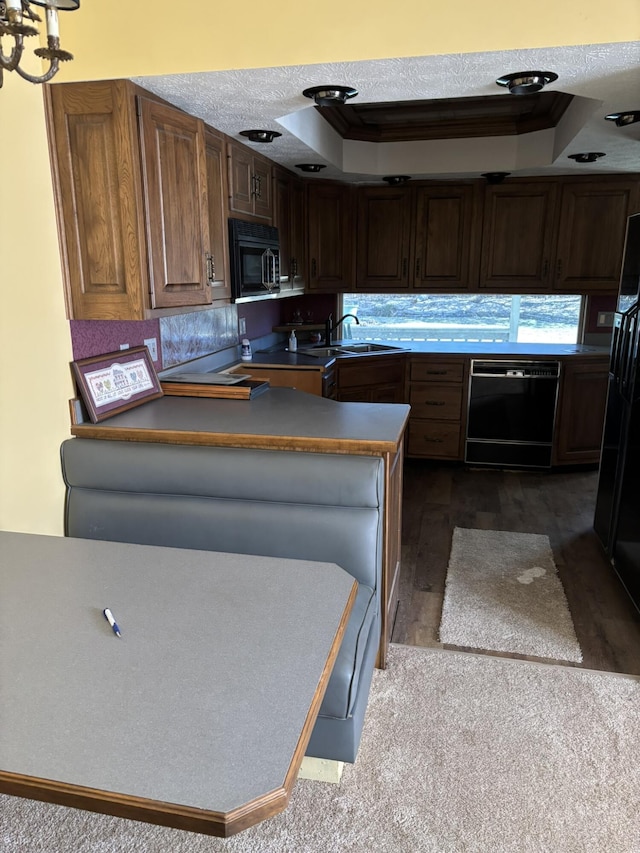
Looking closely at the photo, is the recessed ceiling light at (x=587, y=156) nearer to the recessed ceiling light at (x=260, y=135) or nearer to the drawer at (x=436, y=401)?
the drawer at (x=436, y=401)

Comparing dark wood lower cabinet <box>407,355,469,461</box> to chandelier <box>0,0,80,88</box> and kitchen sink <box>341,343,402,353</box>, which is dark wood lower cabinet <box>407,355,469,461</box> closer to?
kitchen sink <box>341,343,402,353</box>

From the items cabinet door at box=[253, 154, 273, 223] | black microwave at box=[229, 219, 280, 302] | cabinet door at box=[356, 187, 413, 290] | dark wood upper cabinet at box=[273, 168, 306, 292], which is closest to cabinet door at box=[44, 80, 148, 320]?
black microwave at box=[229, 219, 280, 302]

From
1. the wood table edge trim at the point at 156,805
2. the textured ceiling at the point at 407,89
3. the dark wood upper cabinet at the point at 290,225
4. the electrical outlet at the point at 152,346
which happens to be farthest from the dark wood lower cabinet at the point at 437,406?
the wood table edge trim at the point at 156,805

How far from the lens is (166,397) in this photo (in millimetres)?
2828

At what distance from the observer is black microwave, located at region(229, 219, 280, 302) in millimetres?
3096

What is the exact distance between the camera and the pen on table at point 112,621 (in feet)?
4.09

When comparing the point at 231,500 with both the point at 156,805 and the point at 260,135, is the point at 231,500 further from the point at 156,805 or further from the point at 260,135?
the point at 260,135

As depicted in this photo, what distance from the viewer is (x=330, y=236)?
469cm

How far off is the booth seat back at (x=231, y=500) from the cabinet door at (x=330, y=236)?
2.79 meters

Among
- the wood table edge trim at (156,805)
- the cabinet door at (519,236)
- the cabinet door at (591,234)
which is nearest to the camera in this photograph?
the wood table edge trim at (156,805)

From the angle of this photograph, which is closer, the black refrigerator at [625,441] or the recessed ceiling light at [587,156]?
the black refrigerator at [625,441]

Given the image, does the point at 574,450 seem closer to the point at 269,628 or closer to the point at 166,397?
the point at 166,397

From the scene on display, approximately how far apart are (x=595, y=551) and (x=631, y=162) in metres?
2.44

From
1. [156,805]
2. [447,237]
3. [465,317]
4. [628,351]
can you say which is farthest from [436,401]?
[156,805]
